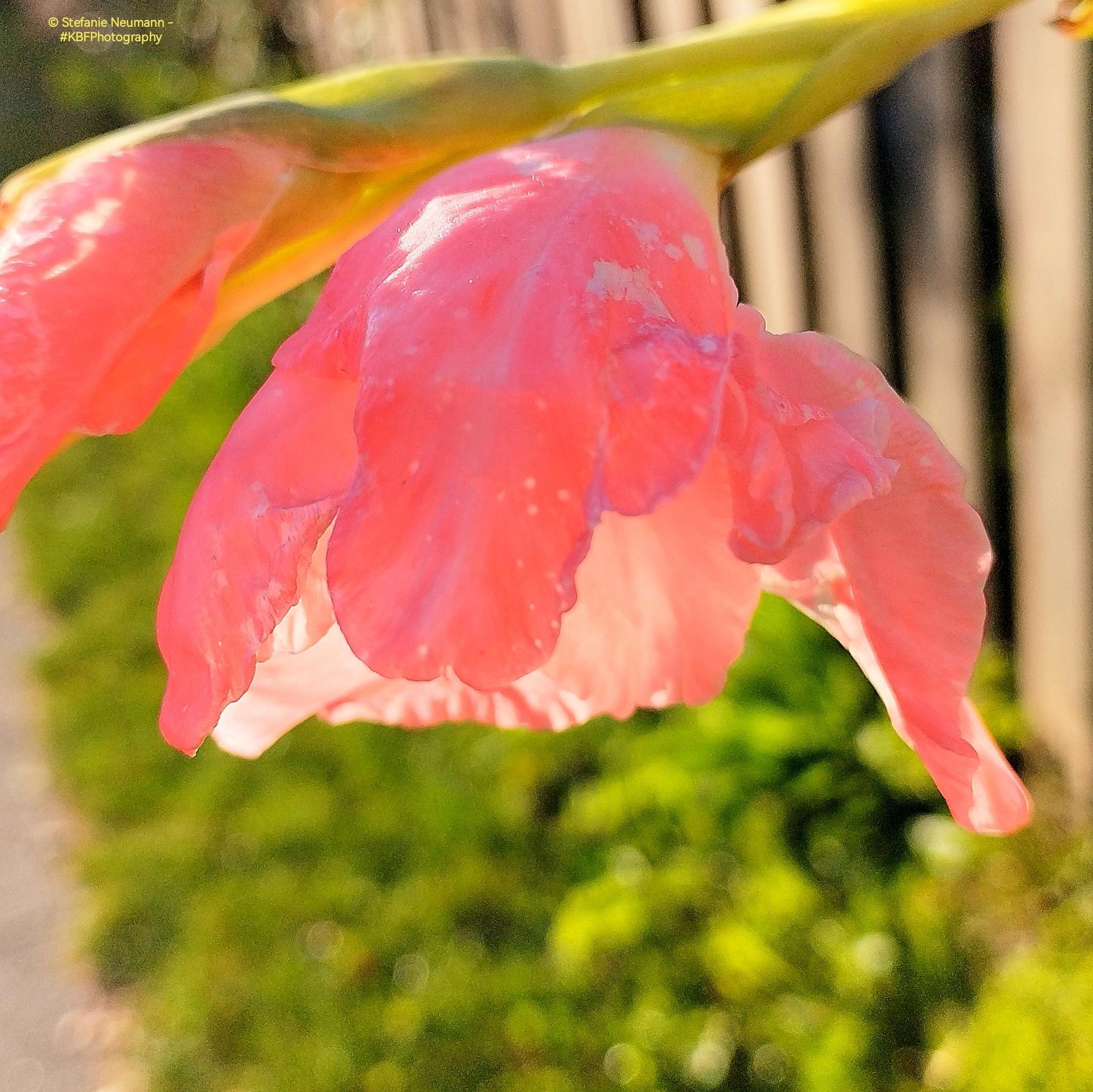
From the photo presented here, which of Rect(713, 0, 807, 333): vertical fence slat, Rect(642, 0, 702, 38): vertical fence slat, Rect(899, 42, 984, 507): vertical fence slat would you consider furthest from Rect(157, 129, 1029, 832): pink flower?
Rect(642, 0, 702, 38): vertical fence slat

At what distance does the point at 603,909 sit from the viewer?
1687mm

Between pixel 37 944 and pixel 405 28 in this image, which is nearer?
pixel 37 944

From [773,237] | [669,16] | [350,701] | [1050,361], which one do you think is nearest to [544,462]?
[350,701]

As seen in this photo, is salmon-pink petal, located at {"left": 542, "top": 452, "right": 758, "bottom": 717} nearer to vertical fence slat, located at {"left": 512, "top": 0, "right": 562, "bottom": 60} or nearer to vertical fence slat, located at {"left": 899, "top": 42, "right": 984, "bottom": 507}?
vertical fence slat, located at {"left": 899, "top": 42, "right": 984, "bottom": 507}

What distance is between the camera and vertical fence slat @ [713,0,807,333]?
1811mm

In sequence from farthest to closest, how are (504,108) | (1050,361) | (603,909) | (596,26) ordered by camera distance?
(596,26) → (603,909) → (1050,361) → (504,108)

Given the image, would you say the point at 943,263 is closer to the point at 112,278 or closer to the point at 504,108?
the point at 504,108

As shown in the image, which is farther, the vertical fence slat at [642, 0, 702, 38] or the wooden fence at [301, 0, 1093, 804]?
the vertical fence slat at [642, 0, 702, 38]

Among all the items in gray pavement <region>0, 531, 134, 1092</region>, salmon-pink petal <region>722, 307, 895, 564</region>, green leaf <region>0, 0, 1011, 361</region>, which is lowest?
gray pavement <region>0, 531, 134, 1092</region>

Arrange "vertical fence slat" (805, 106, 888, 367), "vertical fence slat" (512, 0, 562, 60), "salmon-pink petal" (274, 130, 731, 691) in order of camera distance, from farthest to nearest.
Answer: "vertical fence slat" (512, 0, 562, 60), "vertical fence slat" (805, 106, 888, 367), "salmon-pink petal" (274, 130, 731, 691)

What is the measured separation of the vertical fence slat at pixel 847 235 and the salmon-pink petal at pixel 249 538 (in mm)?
1395

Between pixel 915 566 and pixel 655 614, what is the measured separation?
156 millimetres

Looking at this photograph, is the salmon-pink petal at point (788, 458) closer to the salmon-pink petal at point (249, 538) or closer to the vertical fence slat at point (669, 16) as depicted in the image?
the salmon-pink petal at point (249, 538)

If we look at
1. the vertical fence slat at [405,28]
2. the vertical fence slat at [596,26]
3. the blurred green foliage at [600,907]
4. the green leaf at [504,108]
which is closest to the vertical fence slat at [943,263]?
the blurred green foliage at [600,907]
